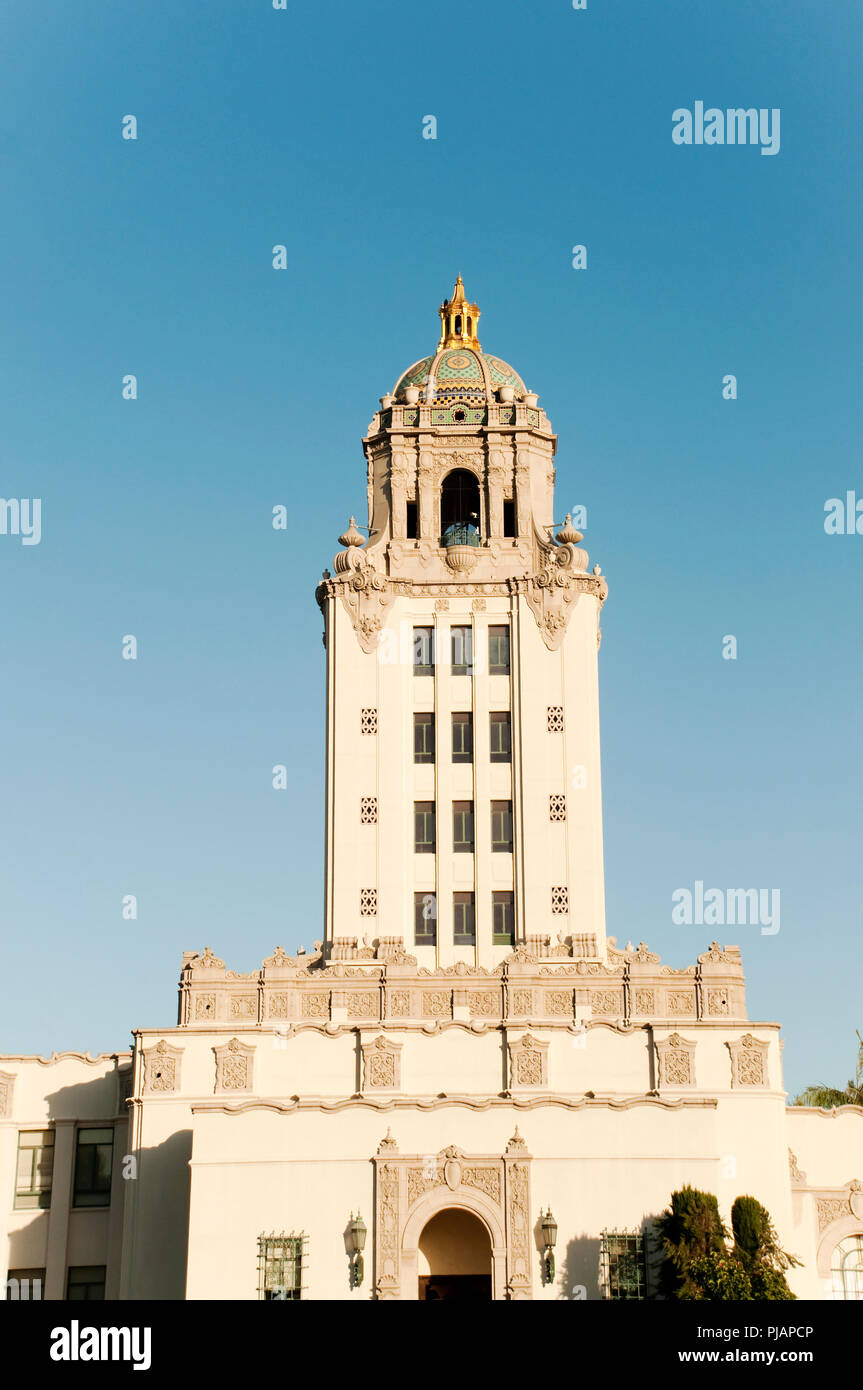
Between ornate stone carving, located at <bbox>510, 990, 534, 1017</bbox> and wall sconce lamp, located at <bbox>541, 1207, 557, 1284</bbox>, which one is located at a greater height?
ornate stone carving, located at <bbox>510, 990, 534, 1017</bbox>

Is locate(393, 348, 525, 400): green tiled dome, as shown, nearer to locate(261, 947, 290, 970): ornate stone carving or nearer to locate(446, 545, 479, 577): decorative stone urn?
locate(446, 545, 479, 577): decorative stone urn

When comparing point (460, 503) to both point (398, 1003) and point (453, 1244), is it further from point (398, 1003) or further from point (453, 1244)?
point (453, 1244)

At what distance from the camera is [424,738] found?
5578 centimetres

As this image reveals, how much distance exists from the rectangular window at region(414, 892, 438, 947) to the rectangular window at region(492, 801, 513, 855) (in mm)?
2606

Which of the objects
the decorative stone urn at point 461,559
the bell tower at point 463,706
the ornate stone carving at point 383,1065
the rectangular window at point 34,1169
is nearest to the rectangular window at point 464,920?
the bell tower at point 463,706

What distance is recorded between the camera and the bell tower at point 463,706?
53.2 m

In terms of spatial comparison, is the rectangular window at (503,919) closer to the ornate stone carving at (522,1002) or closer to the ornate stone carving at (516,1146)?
the ornate stone carving at (522,1002)

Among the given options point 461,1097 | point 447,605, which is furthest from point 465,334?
point 461,1097

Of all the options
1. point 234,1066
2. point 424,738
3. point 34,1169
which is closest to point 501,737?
point 424,738

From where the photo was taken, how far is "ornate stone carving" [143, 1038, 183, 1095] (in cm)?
4503

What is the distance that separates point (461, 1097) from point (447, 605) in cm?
2100

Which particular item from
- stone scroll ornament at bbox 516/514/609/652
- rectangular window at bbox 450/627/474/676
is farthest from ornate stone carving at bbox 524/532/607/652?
rectangular window at bbox 450/627/474/676

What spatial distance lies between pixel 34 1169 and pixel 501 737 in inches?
757
